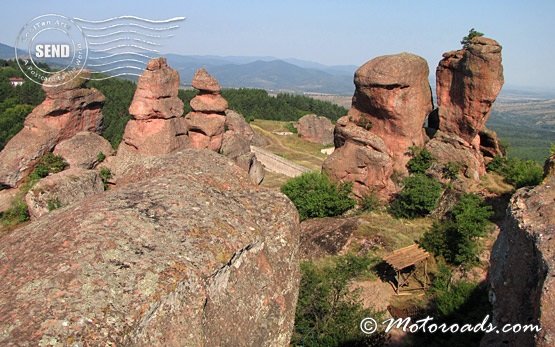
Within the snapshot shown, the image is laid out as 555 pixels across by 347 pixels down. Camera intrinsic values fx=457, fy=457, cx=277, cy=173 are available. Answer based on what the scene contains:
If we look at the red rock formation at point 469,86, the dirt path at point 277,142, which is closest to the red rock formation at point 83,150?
the red rock formation at point 469,86

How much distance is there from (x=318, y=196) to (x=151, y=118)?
42.5ft

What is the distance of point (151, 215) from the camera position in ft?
17.3

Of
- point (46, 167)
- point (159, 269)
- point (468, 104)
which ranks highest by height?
point (159, 269)

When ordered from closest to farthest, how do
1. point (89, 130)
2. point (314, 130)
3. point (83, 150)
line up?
point (83, 150) < point (89, 130) < point (314, 130)

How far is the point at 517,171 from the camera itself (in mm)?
29938

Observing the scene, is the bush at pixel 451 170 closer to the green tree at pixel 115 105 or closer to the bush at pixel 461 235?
the bush at pixel 461 235

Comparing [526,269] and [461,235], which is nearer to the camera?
[526,269]

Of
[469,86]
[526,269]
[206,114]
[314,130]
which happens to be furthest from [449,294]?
[314,130]

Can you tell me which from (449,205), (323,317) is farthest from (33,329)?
(449,205)

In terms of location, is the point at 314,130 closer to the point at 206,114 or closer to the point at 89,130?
the point at 206,114

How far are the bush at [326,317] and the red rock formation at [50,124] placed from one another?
72.3 ft

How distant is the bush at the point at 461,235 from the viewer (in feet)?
71.8

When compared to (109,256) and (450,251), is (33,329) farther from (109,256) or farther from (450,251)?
(450,251)

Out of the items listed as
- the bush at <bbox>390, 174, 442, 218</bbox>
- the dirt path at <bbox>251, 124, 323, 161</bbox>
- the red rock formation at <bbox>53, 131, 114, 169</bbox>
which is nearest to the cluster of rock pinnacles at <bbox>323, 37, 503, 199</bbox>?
the bush at <bbox>390, 174, 442, 218</bbox>
